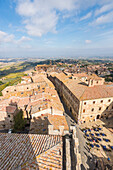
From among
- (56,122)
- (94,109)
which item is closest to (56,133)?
(56,122)

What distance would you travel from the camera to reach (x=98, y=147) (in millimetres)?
25641

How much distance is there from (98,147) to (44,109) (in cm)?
2052

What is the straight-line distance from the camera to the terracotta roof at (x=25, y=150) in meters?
9.36

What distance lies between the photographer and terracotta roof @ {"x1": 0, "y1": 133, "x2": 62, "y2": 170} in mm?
9359

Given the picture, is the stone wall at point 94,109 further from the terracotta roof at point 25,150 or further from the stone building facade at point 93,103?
the terracotta roof at point 25,150

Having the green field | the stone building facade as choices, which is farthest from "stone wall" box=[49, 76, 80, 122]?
the green field

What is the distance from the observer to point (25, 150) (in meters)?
10.9

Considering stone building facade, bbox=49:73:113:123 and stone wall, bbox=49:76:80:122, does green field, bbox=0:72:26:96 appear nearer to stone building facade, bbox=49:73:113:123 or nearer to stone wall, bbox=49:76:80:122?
stone wall, bbox=49:76:80:122

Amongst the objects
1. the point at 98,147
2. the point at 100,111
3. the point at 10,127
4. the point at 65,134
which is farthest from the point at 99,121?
the point at 10,127

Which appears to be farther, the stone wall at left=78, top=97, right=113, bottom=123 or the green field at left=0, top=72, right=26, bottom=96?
the green field at left=0, top=72, right=26, bottom=96

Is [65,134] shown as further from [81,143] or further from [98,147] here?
[98,147]

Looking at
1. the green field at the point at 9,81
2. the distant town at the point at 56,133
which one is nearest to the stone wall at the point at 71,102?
the distant town at the point at 56,133

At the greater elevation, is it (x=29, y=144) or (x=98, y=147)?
(x=29, y=144)

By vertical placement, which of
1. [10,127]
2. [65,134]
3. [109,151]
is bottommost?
[109,151]
